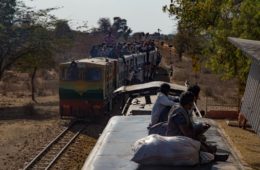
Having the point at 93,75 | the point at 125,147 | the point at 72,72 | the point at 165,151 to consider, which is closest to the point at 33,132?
the point at 72,72

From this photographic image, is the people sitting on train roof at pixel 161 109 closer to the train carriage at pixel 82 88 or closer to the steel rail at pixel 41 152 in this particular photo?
the steel rail at pixel 41 152

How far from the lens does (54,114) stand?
88.5ft

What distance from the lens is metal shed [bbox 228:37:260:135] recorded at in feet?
41.1

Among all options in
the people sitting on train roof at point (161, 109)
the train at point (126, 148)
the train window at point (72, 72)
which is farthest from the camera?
the train window at point (72, 72)

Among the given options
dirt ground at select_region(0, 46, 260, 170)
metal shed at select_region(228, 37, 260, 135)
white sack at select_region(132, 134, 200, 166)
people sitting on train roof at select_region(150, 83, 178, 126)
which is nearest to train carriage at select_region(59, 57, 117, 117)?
dirt ground at select_region(0, 46, 260, 170)

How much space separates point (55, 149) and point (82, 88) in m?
5.29

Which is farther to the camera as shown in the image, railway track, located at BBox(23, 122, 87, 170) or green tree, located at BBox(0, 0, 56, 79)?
green tree, located at BBox(0, 0, 56, 79)

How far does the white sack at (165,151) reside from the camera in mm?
6539

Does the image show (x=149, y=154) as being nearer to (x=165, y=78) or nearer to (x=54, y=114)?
(x=54, y=114)

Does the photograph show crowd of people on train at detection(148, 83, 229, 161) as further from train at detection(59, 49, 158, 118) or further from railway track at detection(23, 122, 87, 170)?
train at detection(59, 49, 158, 118)

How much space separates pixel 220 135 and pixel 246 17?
11.8m

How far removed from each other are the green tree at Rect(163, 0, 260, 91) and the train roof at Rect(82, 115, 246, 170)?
10317mm

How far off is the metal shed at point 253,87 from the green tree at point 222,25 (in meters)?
3.94

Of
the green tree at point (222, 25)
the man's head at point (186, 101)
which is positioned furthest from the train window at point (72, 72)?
the man's head at point (186, 101)
